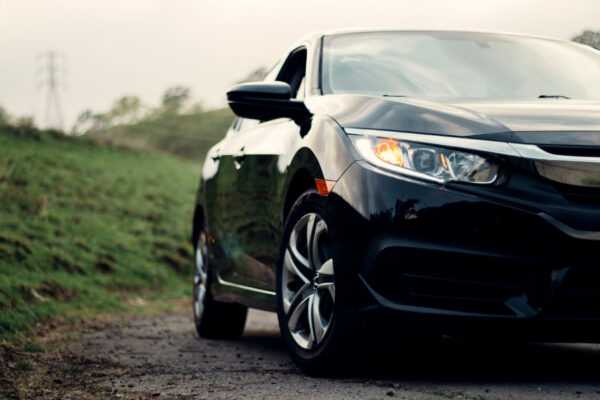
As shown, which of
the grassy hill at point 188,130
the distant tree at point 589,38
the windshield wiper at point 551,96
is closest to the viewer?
the windshield wiper at point 551,96

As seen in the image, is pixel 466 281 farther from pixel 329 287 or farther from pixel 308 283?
pixel 308 283

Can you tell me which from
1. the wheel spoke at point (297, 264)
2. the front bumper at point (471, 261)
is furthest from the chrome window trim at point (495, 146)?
the wheel spoke at point (297, 264)

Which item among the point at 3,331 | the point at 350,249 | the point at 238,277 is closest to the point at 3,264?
the point at 3,331

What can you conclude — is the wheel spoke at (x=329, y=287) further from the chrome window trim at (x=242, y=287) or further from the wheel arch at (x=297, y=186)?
the chrome window trim at (x=242, y=287)

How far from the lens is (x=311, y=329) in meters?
3.90

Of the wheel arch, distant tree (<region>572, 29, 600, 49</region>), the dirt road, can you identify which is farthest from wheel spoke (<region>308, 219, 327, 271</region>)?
distant tree (<region>572, 29, 600, 49</region>)

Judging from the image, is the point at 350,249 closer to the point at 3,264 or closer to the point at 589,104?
the point at 589,104

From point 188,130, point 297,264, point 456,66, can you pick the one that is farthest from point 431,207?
point 188,130

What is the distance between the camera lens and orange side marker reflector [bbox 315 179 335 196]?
12.2 feet

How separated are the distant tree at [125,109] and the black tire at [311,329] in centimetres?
6109

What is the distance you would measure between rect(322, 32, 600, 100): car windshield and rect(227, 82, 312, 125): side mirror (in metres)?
0.26

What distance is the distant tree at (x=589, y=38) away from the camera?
5.56 meters

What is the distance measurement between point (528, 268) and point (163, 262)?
26.3ft

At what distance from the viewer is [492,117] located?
3.54 m
